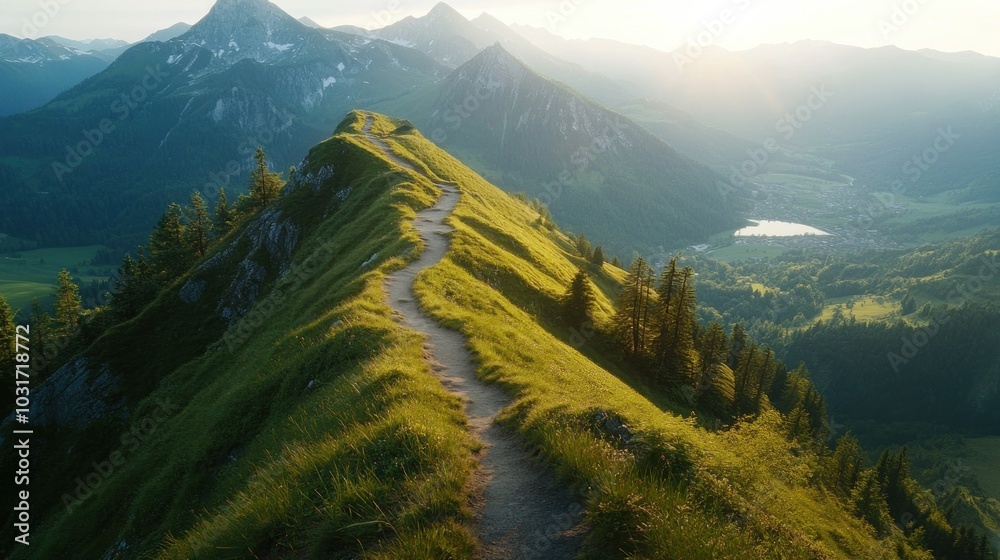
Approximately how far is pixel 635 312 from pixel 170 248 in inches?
2957

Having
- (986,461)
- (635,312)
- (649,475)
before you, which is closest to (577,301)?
(635,312)

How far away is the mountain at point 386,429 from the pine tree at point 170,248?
666 inches

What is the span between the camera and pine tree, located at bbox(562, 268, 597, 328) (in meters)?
45.3

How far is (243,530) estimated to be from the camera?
30.6ft

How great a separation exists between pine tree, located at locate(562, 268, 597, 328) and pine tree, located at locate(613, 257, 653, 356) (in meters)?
5.29

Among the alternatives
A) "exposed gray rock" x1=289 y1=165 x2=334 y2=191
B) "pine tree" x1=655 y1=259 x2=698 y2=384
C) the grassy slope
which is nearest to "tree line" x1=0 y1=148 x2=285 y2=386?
"exposed gray rock" x1=289 y1=165 x2=334 y2=191

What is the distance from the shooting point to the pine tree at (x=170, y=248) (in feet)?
251

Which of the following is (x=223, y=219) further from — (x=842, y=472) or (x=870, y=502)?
(x=842, y=472)

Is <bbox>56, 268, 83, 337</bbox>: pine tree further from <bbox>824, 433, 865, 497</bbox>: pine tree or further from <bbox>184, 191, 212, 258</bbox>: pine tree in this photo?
<bbox>824, 433, 865, 497</bbox>: pine tree

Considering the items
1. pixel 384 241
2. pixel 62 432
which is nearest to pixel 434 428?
pixel 384 241

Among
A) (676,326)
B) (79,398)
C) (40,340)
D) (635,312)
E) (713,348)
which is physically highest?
(635,312)

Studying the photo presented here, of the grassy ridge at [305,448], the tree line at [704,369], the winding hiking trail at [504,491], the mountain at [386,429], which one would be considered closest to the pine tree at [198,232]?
the mountain at [386,429]

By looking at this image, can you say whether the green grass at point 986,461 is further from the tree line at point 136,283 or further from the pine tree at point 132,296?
the pine tree at point 132,296

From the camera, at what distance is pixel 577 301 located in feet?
150
